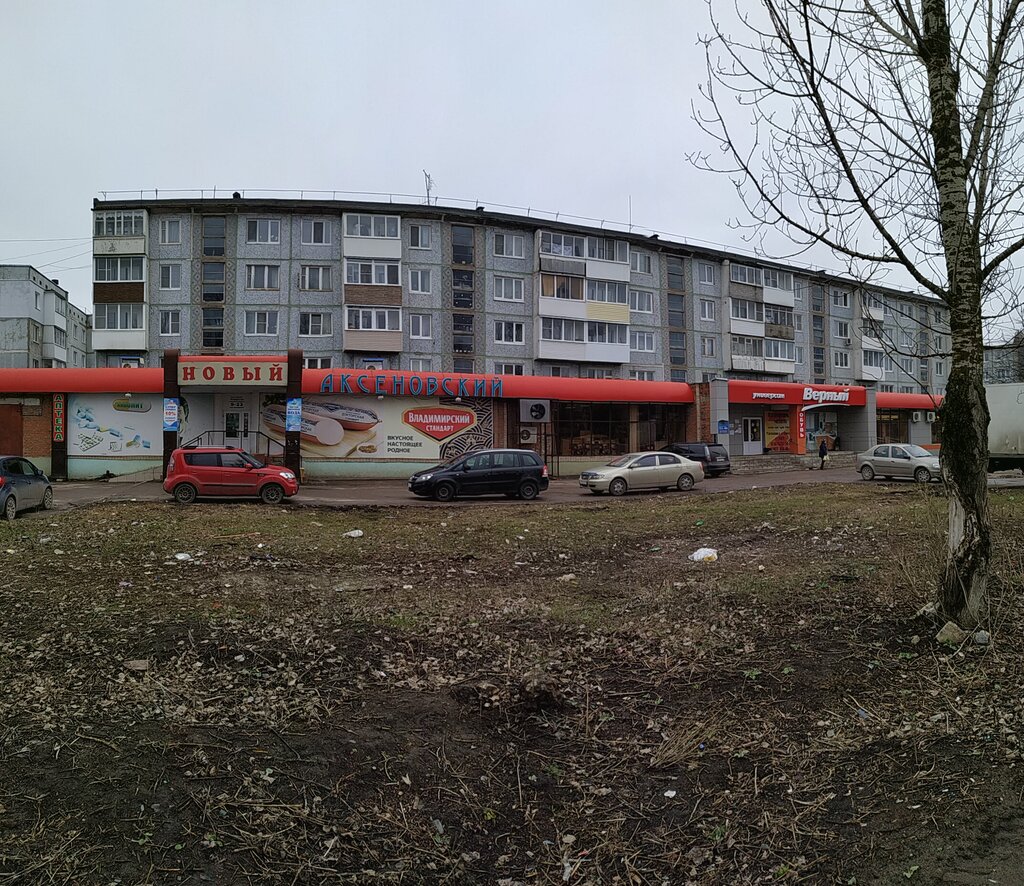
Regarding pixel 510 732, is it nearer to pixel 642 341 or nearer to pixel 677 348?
pixel 642 341

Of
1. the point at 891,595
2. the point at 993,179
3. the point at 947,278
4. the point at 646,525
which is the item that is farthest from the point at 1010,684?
the point at 646,525

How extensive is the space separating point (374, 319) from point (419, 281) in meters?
4.15

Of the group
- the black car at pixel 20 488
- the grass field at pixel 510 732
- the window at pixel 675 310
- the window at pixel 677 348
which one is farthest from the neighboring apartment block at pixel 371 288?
the grass field at pixel 510 732

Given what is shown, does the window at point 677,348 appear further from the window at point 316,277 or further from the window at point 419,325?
the window at point 316,277

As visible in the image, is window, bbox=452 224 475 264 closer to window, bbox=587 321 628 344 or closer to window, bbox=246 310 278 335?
window, bbox=587 321 628 344

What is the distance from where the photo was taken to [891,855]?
2.92 meters

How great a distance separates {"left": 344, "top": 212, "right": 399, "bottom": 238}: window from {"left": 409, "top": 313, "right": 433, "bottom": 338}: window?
512 centimetres

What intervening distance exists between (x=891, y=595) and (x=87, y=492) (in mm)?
25894

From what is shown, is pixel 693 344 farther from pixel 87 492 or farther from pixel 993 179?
pixel 993 179

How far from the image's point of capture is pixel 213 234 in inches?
1673

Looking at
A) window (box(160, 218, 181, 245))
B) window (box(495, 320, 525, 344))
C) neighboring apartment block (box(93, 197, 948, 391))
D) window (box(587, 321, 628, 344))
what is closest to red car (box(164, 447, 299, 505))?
neighboring apartment block (box(93, 197, 948, 391))

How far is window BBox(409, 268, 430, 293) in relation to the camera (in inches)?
1715

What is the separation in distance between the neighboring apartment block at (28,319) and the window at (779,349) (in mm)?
57647

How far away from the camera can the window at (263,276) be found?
4225cm
